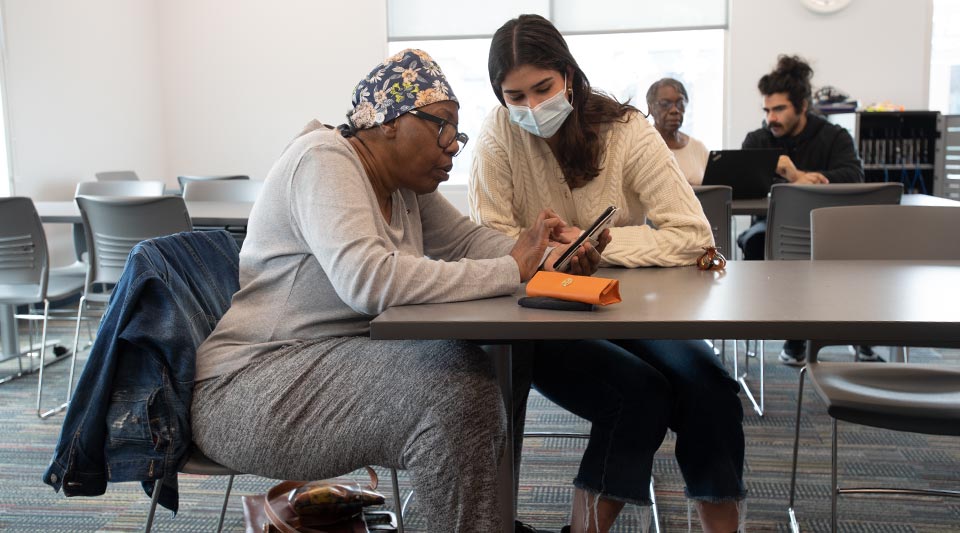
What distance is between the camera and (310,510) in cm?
191

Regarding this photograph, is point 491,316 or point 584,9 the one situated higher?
point 584,9

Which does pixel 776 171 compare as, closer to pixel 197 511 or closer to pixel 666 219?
pixel 666 219

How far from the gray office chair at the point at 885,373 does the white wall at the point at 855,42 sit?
176 inches

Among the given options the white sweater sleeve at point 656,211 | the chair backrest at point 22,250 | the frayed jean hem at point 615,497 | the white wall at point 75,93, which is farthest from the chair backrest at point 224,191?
the frayed jean hem at point 615,497

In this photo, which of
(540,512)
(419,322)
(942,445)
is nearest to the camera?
(419,322)

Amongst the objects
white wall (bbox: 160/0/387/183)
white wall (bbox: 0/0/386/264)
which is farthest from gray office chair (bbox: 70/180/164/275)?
white wall (bbox: 160/0/387/183)

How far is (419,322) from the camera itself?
1267 millimetres

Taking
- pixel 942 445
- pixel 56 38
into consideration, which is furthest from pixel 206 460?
pixel 56 38

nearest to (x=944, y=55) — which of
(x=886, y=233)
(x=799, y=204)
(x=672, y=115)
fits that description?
(x=672, y=115)

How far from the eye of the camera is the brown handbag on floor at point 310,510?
6.23ft

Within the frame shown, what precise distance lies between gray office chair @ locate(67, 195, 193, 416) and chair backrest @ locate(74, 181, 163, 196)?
1.13 metres

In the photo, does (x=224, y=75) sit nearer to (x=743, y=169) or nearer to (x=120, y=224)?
(x=120, y=224)

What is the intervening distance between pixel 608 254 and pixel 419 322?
70cm

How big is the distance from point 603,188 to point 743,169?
1893mm
